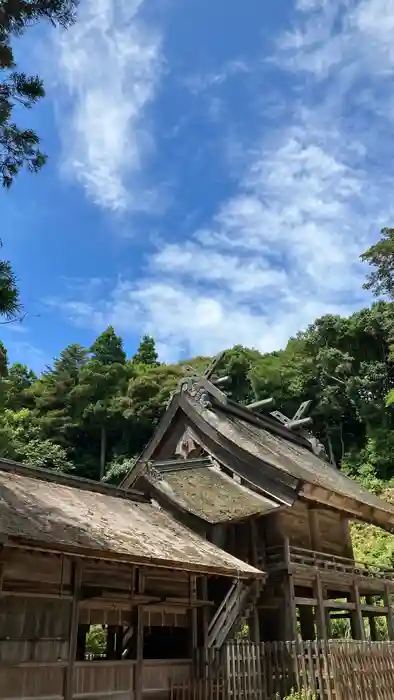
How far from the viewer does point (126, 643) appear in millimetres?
12836

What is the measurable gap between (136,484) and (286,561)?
14.6 ft

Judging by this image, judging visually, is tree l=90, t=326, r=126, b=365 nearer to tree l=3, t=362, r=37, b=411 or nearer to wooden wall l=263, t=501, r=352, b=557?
tree l=3, t=362, r=37, b=411

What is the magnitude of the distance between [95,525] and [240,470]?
6.09 m

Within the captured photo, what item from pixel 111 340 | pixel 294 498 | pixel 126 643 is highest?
pixel 111 340

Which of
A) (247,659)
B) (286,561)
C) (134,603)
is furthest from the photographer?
(286,561)

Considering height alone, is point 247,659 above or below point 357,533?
below

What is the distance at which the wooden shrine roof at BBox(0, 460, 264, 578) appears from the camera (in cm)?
905

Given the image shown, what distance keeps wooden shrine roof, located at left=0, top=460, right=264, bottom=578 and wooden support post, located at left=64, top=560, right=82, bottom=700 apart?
0.87m

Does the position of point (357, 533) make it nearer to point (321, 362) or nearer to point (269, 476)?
point (321, 362)

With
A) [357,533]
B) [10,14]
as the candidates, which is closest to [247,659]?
[10,14]

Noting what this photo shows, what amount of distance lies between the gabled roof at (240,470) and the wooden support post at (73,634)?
4152 millimetres

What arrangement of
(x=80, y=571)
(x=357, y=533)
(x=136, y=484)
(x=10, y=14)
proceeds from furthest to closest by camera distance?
1. (x=357, y=533)
2. (x=136, y=484)
3. (x=80, y=571)
4. (x=10, y=14)

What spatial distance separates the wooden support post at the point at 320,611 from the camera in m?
14.8

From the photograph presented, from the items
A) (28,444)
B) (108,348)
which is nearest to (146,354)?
(108,348)
